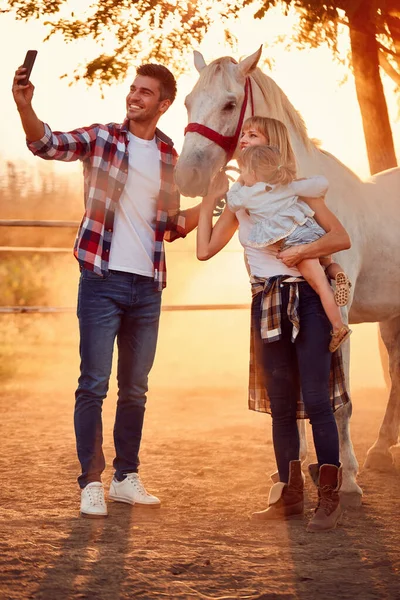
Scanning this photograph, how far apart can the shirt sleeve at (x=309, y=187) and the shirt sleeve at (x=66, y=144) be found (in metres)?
0.84

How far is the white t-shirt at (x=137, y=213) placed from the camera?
3.57 metres

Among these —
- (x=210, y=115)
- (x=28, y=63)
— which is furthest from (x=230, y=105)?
(x=28, y=63)

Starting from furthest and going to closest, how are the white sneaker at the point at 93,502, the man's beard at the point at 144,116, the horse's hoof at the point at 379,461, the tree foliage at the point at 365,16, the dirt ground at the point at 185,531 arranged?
the tree foliage at the point at 365,16, the horse's hoof at the point at 379,461, the man's beard at the point at 144,116, the white sneaker at the point at 93,502, the dirt ground at the point at 185,531

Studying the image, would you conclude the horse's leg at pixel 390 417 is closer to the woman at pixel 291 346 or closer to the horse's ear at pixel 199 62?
the woman at pixel 291 346

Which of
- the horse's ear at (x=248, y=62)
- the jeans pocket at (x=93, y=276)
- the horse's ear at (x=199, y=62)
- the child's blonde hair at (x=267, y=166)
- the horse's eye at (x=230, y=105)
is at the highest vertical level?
the horse's ear at (x=199, y=62)

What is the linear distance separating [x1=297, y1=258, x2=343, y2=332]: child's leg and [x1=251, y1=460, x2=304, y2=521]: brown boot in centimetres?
64

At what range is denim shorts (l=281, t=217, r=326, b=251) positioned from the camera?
3.27 meters

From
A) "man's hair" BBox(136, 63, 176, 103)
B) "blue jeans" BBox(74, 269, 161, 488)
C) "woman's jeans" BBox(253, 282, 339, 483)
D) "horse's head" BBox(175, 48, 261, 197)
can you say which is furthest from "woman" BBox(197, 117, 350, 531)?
"man's hair" BBox(136, 63, 176, 103)

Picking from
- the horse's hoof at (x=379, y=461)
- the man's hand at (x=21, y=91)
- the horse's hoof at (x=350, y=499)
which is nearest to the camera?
the man's hand at (x=21, y=91)

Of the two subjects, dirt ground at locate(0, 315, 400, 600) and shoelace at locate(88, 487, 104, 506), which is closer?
dirt ground at locate(0, 315, 400, 600)

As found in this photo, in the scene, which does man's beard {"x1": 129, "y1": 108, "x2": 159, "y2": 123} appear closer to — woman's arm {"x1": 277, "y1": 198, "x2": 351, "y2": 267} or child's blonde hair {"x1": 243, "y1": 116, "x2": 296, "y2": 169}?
child's blonde hair {"x1": 243, "y1": 116, "x2": 296, "y2": 169}

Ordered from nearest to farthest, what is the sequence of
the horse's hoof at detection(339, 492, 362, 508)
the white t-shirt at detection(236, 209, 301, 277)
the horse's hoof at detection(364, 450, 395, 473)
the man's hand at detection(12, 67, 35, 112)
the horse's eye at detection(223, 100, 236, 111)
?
the man's hand at detection(12, 67, 35, 112), the white t-shirt at detection(236, 209, 301, 277), the horse's eye at detection(223, 100, 236, 111), the horse's hoof at detection(339, 492, 362, 508), the horse's hoof at detection(364, 450, 395, 473)

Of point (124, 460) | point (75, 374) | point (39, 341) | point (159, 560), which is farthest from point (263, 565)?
point (39, 341)

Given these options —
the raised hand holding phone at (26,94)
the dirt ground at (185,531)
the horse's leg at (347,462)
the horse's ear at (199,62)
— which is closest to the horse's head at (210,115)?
the horse's ear at (199,62)
